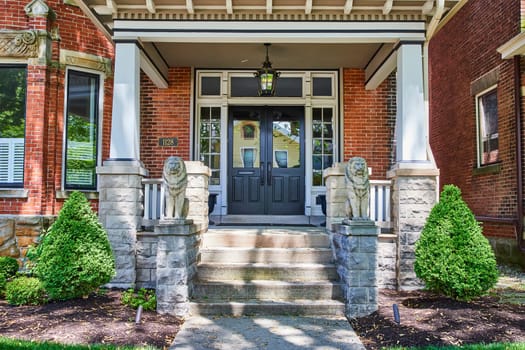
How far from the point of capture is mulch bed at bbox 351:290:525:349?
403cm

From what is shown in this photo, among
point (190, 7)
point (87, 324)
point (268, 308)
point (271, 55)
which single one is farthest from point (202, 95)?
point (87, 324)

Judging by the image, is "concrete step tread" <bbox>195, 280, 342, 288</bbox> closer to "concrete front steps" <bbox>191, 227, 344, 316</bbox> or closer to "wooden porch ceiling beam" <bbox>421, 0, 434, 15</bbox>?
"concrete front steps" <bbox>191, 227, 344, 316</bbox>

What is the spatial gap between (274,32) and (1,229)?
5.07m

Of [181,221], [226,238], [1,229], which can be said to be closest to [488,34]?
[226,238]

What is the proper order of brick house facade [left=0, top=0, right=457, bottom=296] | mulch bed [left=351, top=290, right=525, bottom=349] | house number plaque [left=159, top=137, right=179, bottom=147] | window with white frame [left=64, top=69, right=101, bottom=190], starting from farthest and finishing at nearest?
house number plaque [left=159, top=137, right=179, bottom=147]
window with white frame [left=64, top=69, right=101, bottom=190]
brick house facade [left=0, top=0, right=457, bottom=296]
mulch bed [left=351, top=290, right=525, bottom=349]

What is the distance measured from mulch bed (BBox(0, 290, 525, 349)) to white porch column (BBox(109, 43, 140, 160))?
1.95m

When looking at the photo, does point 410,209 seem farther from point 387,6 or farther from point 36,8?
point 36,8

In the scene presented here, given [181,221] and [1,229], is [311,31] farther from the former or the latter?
[1,229]

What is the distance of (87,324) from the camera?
14.4 ft

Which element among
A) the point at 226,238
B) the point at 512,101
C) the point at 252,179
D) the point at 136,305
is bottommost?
the point at 136,305

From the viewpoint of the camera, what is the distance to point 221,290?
17.1 feet

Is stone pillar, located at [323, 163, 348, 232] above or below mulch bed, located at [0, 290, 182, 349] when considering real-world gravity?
above

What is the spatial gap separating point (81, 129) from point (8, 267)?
278 centimetres

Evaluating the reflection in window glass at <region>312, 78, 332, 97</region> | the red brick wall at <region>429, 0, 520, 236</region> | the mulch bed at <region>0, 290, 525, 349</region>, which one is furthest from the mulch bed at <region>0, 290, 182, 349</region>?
the red brick wall at <region>429, 0, 520, 236</region>
